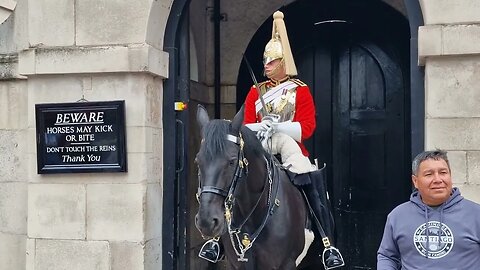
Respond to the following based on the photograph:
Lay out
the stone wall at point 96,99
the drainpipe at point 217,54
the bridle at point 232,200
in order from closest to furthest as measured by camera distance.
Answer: the bridle at point 232,200
the stone wall at point 96,99
the drainpipe at point 217,54

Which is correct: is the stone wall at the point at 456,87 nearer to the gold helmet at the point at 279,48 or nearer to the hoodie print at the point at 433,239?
the gold helmet at the point at 279,48

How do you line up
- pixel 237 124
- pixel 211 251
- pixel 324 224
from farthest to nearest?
pixel 324 224 → pixel 211 251 → pixel 237 124

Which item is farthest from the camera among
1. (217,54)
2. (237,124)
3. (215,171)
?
(217,54)

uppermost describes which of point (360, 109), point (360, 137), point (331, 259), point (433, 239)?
point (360, 109)

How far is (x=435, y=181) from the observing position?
320cm

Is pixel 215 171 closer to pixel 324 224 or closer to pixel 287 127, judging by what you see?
pixel 287 127

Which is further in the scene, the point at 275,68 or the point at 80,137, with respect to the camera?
the point at 80,137

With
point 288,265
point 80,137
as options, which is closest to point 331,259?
point 288,265

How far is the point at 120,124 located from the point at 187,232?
128cm

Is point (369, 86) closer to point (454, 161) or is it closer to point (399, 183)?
point (399, 183)

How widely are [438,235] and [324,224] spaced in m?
2.14

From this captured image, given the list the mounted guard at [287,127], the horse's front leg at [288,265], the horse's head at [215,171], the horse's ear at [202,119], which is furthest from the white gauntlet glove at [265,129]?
the horse's front leg at [288,265]

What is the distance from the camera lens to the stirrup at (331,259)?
5.07m

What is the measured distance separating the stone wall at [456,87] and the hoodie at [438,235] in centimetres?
191
